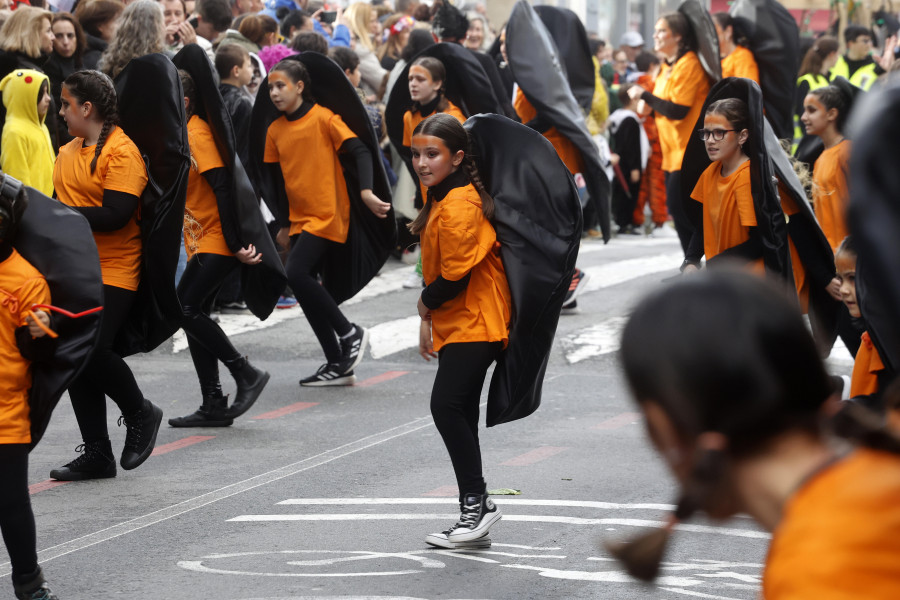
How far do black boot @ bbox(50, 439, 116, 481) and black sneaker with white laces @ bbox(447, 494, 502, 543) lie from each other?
1870 millimetres

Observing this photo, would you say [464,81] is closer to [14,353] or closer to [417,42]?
[417,42]

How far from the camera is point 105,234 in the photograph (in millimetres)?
6102

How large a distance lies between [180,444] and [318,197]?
208 centimetres

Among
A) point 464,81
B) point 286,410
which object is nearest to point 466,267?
point 286,410

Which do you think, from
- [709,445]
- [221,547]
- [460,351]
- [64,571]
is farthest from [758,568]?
[709,445]

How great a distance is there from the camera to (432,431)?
7051 mm

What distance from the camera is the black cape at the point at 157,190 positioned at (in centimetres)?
618

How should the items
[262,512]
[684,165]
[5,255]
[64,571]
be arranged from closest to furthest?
[5,255]
[64,571]
[262,512]
[684,165]

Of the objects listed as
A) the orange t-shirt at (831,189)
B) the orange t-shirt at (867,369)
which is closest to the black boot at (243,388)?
the orange t-shirt at (831,189)

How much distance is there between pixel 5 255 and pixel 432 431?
3.16 meters

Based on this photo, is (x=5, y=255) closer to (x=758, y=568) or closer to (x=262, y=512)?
(x=262, y=512)

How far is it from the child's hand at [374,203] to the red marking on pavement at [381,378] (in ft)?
3.45

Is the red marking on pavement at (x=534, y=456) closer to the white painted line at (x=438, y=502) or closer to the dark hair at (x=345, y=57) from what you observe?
the white painted line at (x=438, y=502)

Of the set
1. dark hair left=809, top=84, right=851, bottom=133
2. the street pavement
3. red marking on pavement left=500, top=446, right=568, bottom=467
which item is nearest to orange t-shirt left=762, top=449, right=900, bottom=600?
the street pavement
